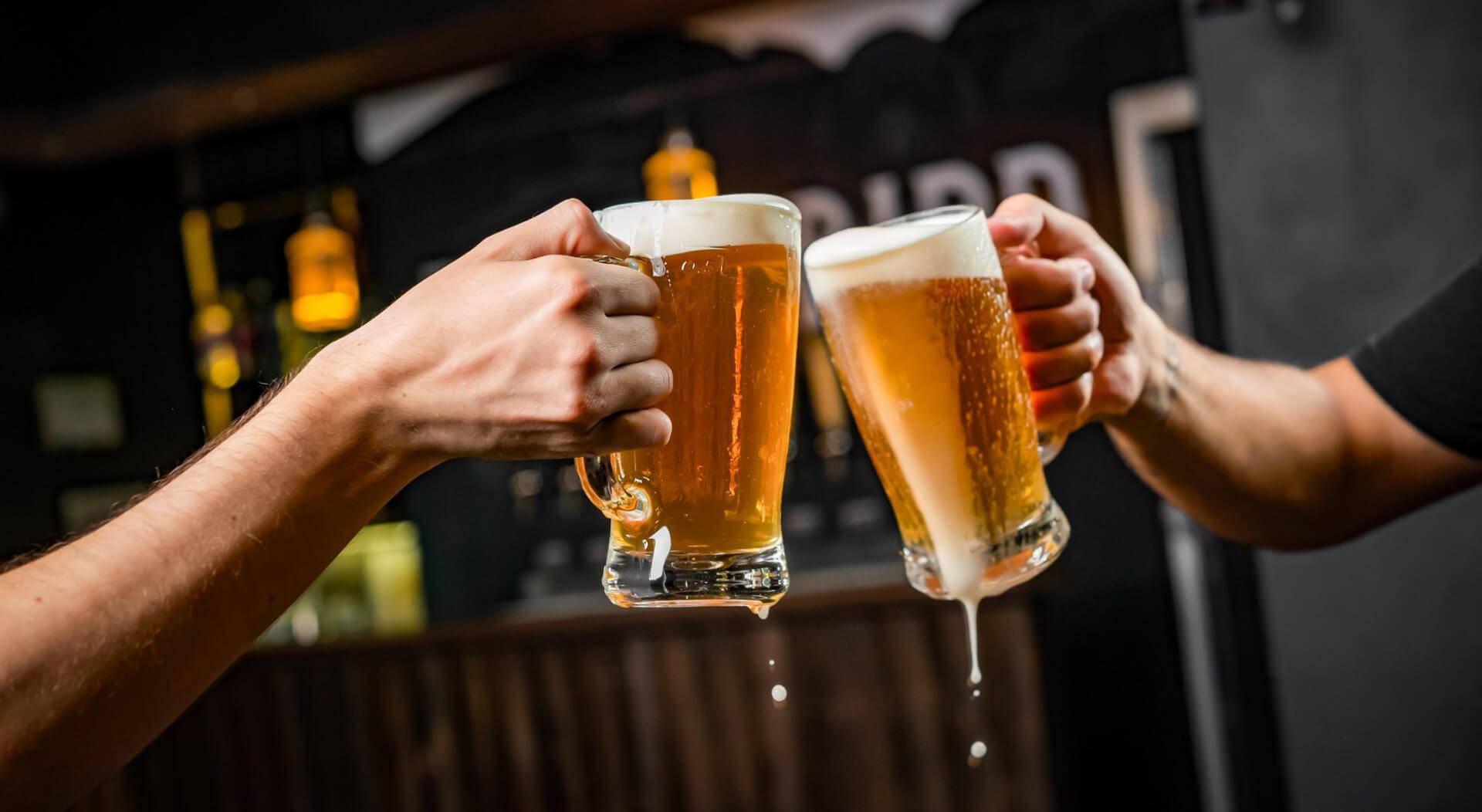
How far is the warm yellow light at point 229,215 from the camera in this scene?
6059mm

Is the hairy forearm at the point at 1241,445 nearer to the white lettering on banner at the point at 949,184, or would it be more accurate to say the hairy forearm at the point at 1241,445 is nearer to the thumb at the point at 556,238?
the thumb at the point at 556,238

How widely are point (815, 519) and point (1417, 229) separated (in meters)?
2.93

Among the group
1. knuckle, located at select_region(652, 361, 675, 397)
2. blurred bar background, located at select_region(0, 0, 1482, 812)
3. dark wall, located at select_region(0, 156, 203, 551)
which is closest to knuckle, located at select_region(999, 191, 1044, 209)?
knuckle, located at select_region(652, 361, 675, 397)

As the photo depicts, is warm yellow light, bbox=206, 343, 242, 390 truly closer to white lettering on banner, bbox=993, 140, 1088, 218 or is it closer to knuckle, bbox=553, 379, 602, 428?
white lettering on banner, bbox=993, 140, 1088, 218

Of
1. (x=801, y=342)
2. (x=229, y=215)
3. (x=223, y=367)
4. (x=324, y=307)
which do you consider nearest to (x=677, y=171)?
(x=801, y=342)

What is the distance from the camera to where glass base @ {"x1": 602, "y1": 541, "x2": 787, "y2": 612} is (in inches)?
36.2

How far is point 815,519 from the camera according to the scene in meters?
5.05

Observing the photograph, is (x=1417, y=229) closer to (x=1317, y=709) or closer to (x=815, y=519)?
(x=1317, y=709)

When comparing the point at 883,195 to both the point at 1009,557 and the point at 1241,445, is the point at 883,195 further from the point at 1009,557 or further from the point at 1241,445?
the point at 1009,557

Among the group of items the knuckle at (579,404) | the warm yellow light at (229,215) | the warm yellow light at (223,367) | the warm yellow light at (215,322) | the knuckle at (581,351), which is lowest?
the knuckle at (579,404)

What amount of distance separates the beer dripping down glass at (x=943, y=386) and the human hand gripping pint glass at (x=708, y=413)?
7 cm

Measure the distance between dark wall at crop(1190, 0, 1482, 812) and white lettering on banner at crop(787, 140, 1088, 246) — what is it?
1.77m

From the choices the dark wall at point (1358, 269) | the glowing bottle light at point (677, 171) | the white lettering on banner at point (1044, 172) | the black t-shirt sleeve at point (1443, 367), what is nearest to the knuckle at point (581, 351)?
the black t-shirt sleeve at point (1443, 367)

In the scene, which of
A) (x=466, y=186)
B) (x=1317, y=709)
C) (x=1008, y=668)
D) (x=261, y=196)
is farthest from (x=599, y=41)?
(x=1317, y=709)
